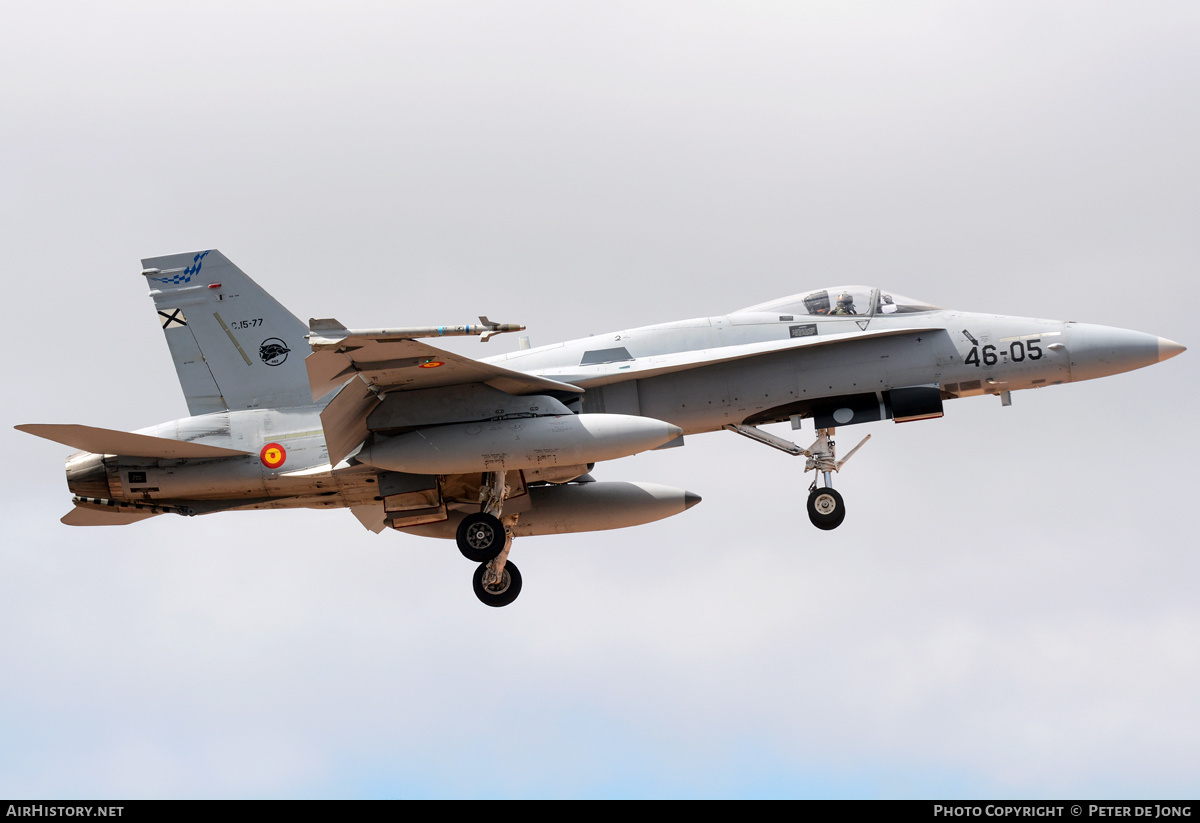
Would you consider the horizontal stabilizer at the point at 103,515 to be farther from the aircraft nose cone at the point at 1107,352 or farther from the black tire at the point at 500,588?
the aircraft nose cone at the point at 1107,352

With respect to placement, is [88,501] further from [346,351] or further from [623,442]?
[623,442]

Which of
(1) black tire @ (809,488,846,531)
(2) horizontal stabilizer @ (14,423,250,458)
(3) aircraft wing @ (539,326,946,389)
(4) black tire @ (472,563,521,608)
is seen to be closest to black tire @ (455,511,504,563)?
(4) black tire @ (472,563,521,608)

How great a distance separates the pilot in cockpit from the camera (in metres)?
19.3

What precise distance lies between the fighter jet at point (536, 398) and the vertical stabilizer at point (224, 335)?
3cm

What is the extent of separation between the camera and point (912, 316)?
63.3ft

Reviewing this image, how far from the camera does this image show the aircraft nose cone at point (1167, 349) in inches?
747

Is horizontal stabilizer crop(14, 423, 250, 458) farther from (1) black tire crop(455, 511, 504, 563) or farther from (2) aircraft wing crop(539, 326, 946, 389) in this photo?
(2) aircraft wing crop(539, 326, 946, 389)

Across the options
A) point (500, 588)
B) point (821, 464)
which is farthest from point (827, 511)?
point (500, 588)

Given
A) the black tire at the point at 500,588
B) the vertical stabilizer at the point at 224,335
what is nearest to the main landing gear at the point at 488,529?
the black tire at the point at 500,588
